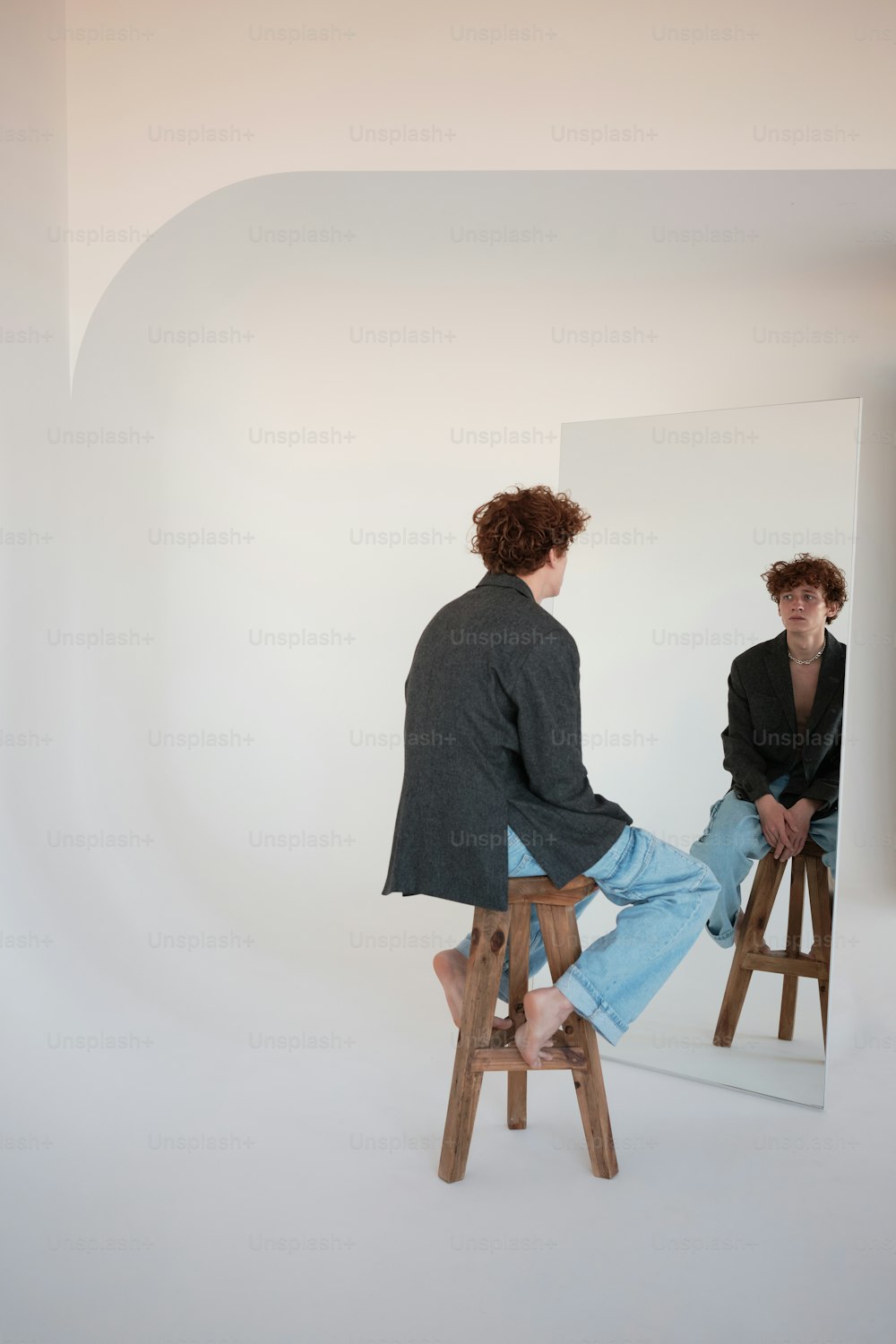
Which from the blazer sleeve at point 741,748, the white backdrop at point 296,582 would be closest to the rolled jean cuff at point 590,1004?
the white backdrop at point 296,582

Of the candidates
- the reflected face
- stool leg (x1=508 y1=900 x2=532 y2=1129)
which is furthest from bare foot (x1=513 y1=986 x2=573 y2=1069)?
the reflected face

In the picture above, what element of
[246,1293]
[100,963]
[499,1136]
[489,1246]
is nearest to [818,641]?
[499,1136]

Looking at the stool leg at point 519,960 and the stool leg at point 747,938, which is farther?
the stool leg at point 747,938

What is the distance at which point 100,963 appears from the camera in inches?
139

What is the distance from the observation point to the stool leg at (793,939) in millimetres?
2775

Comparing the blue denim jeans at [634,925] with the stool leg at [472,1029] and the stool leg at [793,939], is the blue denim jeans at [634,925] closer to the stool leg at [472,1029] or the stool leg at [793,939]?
the stool leg at [472,1029]

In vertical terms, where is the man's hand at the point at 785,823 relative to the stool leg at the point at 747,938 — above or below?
above

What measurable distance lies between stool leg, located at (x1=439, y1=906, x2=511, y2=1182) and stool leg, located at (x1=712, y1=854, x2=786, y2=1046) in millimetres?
835

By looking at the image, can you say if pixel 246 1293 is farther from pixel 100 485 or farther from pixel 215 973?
pixel 100 485

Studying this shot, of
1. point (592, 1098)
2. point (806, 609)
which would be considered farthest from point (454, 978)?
point (806, 609)

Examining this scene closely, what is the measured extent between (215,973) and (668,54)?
2.94m

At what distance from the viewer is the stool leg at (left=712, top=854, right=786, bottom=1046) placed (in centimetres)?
281

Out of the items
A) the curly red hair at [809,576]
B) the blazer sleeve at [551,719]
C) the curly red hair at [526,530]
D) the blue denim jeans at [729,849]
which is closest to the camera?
the blazer sleeve at [551,719]

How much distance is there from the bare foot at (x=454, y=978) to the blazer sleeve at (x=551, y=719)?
444 mm
